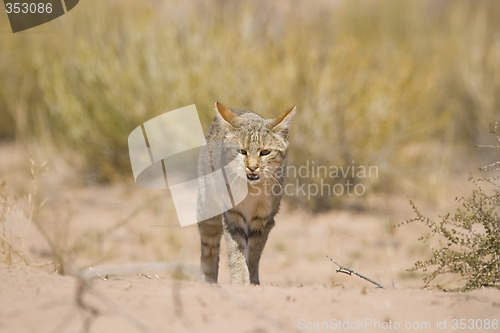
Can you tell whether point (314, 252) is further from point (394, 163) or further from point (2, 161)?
point (2, 161)

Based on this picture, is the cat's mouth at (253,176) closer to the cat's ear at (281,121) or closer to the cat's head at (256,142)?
the cat's head at (256,142)

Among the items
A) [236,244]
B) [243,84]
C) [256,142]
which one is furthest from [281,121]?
[243,84]

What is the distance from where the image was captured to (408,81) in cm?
952

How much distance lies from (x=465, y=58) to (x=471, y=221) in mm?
8533

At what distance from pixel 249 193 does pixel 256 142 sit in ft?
1.30

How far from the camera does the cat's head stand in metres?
4.75

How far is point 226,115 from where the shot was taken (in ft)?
16.0

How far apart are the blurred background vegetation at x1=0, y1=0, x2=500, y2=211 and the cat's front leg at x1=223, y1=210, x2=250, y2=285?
14.6ft

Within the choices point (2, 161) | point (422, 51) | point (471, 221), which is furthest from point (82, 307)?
point (422, 51)

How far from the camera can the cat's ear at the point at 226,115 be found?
4.79 metres

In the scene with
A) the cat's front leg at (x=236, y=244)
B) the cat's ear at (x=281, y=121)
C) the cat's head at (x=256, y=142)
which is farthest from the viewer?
the cat's ear at (x=281, y=121)

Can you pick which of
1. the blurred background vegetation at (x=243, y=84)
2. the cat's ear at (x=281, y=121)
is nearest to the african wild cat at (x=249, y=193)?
the cat's ear at (x=281, y=121)

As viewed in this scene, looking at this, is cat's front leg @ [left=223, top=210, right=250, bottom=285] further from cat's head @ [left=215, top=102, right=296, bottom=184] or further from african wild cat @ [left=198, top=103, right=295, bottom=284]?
cat's head @ [left=215, top=102, right=296, bottom=184]

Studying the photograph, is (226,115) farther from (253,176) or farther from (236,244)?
(236,244)
